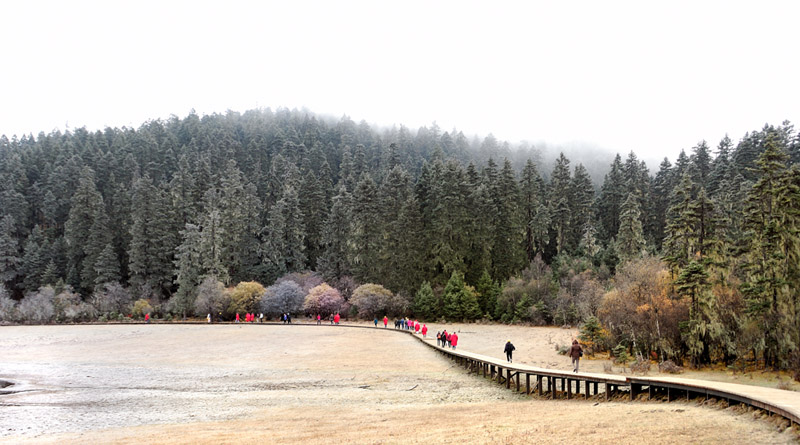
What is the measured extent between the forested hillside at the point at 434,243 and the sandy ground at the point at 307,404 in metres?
8.51

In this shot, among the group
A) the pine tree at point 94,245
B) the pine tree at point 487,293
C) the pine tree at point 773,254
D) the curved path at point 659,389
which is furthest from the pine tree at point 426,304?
the pine tree at point 94,245

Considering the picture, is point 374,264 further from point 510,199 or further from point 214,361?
point 214,361

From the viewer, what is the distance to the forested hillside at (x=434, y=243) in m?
28.3

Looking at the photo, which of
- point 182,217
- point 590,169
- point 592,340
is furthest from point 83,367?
point 590,169

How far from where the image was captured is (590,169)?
138m

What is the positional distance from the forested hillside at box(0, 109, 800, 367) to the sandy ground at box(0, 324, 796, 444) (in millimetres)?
8513

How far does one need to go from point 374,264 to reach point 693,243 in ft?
154

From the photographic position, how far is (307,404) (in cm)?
1838

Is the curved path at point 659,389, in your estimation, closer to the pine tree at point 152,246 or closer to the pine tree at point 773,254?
the pine tree at point 773,254

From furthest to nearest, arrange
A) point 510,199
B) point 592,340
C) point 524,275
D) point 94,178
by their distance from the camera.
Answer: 1. point 94,178
2. point 510,199
3. point 524,275
4. point 592,340

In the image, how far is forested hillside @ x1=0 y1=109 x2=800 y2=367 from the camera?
2833 centimetres

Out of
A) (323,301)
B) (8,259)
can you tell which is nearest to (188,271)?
(323,301)

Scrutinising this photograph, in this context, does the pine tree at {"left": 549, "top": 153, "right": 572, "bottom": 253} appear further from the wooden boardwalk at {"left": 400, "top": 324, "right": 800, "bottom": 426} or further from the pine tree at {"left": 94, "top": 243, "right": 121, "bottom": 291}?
the pine tree at {"left": 94, "top": 243, "right": 121, "bottom": 291}

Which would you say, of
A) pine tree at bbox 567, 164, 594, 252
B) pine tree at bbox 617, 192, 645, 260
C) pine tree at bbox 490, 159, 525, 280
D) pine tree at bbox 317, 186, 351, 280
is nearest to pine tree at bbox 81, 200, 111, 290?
pine tree at bbox 317, 186, 351, 280
